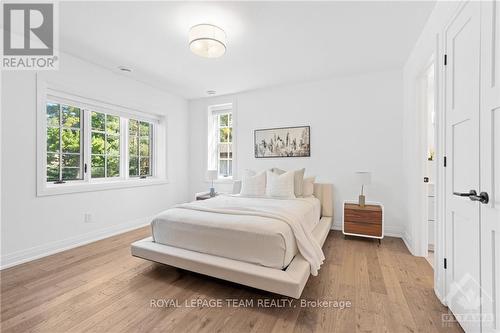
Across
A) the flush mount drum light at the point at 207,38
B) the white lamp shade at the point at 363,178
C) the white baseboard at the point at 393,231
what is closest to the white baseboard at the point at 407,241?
the white baseboard at the point at 393,231

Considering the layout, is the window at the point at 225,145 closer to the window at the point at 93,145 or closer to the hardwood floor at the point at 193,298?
the window at the point at 93,145

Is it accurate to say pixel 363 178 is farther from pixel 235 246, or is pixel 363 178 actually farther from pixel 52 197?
pixel 52 197

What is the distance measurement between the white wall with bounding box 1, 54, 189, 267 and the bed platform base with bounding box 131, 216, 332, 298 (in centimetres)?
134

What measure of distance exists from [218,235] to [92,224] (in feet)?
7.64

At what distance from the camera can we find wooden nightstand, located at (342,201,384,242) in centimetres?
307

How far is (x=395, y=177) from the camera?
342 cm

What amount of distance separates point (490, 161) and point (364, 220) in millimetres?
2131

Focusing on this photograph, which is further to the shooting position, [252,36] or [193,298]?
[252,36]

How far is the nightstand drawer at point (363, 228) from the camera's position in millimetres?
3074

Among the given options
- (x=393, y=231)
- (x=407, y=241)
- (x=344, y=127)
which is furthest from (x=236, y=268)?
(x=344, y=127)

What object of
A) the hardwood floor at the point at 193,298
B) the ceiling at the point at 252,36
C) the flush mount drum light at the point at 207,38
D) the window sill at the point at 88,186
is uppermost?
the ceiling at the point at 252,36

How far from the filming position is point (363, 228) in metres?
3.15

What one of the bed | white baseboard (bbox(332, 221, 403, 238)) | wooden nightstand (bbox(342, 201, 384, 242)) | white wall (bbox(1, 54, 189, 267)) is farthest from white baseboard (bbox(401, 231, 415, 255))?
white wall (bbox(1, 54, 189, 267))

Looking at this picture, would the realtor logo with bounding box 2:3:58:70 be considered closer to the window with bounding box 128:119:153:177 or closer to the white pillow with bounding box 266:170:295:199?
the window with bounding box 128:119:153:177
